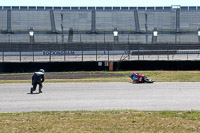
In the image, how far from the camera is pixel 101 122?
950 centimetres

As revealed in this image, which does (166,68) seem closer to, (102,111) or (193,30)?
(102,111)

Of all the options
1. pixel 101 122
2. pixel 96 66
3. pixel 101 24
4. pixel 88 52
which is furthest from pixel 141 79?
pixel 101 24

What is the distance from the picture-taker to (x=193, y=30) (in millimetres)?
63719

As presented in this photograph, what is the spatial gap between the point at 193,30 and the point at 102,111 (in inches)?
2152

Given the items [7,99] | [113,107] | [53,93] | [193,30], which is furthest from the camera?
[193,30]

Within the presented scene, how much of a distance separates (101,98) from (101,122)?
543cm

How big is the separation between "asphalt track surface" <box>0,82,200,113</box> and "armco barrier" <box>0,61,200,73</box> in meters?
11.7

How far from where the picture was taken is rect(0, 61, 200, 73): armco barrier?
30.6 meters

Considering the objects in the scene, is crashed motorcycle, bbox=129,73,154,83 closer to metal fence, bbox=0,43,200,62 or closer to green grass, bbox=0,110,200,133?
green grass, bbox=0,110,200,133

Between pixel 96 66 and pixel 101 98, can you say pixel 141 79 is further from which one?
pixel 96 66

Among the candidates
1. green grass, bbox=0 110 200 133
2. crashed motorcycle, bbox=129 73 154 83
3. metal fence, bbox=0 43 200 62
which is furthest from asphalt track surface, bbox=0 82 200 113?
metal fence, bbox=0 43 200 62

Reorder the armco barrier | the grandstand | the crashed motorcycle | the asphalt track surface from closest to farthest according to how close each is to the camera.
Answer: the asphalt track surface → the crashed motorcycle → the armco barrier → the grandstand

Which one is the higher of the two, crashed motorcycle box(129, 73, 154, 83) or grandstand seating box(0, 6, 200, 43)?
grandstand seating box(0, 6, 200, 43)

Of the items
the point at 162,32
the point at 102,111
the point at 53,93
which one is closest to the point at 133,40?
the point at 162,32
